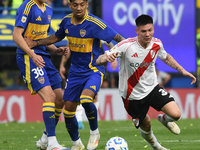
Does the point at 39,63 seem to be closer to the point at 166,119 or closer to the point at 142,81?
the point at 142,81

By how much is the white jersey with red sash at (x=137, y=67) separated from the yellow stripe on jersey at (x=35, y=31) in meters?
1.20

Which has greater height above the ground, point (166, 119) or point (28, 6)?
point (28, 6)

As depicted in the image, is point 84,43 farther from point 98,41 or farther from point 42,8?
point 42,8

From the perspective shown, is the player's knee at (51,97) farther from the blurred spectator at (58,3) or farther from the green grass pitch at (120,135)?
the blurred spectator at (58,3)

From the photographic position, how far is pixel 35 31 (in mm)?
6285

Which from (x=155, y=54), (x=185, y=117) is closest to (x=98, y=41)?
(x=155, y=54)

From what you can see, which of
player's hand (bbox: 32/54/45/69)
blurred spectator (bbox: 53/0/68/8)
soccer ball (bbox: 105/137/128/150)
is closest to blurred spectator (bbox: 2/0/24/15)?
blurred spectator (bbox: 53/0/68/8)

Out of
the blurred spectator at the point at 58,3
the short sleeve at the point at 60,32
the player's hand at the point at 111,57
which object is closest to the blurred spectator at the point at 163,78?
the blurred spectator at the point at 58,3

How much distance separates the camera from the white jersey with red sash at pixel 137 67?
5.94 metres

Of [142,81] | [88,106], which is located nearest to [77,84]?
[88,106]

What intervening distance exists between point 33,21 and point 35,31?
17cm

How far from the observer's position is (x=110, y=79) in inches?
625

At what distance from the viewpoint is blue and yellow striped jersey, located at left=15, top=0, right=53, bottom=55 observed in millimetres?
6074

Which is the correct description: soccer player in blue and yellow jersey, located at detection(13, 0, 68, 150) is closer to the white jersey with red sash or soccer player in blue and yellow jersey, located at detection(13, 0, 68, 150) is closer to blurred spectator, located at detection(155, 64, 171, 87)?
the white jersey with red sash
